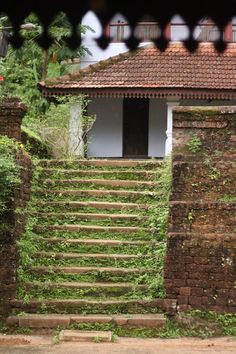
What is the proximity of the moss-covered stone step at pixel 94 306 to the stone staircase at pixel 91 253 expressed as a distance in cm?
1

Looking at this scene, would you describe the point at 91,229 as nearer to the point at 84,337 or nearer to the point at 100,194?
the point at 100,194

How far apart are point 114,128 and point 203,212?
8.27 metres

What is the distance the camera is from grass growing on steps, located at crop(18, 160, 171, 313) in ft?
26.5

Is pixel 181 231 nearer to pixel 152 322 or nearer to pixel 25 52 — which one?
pixel 152 322

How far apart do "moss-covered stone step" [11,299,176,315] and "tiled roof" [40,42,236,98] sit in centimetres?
757

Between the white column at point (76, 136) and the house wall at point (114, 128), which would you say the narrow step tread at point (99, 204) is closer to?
the white column at point (76, 136)

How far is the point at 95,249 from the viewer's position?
894 centimetres

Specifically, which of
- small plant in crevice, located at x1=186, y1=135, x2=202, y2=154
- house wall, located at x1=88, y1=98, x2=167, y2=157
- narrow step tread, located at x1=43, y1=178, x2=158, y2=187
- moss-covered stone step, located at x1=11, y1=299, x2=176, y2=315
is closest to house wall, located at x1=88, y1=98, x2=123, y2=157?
house wall, located at x1=88, y1=98, x2=167, y2=157

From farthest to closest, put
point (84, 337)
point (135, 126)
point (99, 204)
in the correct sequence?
point (135, 126)
point (99, 204)
point (84, 337)

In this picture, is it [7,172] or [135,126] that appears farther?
[135,126]

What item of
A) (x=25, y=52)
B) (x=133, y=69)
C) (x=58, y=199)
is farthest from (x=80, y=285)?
(x=25, y=52)

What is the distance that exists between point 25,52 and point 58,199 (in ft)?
24.3

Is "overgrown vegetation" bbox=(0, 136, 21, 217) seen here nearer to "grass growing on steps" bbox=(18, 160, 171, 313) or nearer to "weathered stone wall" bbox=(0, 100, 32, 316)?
"weathered stone wall" bbox=(0, 100, 32, 316)

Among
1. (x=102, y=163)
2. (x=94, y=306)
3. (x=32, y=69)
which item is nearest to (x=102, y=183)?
(x=102, y=163)
